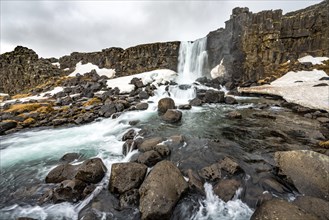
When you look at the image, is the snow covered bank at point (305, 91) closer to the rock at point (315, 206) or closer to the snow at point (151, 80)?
the snow at point (151, 80)

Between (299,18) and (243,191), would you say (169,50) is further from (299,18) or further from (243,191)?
(243,191)

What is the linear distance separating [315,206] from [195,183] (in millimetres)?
3043

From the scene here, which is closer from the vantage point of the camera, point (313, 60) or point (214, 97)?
point (214, 97)

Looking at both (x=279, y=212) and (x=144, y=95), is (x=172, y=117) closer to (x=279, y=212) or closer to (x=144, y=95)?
(x=144, y=95)

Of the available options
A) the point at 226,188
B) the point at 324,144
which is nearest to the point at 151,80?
the point at 324,144

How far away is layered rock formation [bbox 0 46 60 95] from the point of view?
4675cm

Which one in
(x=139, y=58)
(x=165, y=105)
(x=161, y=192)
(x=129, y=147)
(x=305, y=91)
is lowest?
(x=129, y=147)

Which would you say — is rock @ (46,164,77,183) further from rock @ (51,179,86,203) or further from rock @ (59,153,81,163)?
rock @ (59,153,81,163)

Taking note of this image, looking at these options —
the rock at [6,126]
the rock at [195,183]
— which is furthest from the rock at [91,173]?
the rock at [6,126]

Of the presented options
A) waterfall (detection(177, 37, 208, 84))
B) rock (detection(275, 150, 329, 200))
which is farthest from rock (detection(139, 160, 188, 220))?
waterfall (detection(177, 37, 208, 84))

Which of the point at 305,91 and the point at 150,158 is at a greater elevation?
the point at 305,91

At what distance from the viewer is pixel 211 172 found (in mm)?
6523

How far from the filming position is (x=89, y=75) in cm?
4131

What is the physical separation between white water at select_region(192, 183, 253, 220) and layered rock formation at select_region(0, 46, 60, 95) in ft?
168
